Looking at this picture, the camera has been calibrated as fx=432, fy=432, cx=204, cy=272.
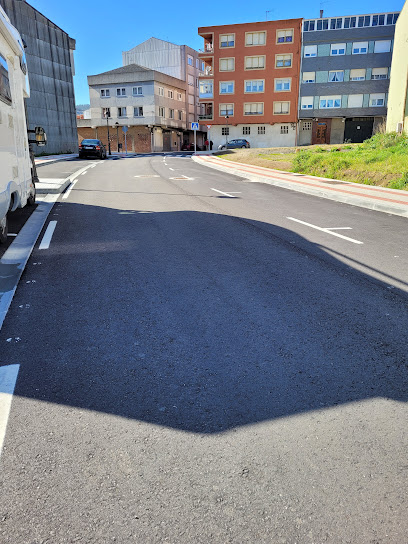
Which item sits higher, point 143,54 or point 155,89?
point 143,54

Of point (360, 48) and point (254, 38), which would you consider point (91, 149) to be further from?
point (360, 48)

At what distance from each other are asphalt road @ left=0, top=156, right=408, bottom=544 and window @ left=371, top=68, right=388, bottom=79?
185 ft

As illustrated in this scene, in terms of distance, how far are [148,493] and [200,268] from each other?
3.96 meters

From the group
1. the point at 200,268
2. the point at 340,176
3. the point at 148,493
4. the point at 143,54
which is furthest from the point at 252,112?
the point at 148,493

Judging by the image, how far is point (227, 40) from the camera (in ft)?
186

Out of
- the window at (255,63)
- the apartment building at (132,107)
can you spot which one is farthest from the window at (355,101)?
the apartment building at (132,107)

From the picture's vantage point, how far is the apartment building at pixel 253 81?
55.5m

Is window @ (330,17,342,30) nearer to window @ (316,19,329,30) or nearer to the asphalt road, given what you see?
window @ (316,19,329,30)

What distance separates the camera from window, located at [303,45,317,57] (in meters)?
54.7

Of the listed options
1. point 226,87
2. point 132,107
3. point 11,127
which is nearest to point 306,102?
point 226,87

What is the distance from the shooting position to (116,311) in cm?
436

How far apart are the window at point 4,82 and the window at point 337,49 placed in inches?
2195

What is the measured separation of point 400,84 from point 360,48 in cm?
3098

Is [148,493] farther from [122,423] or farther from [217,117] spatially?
[217,117]
